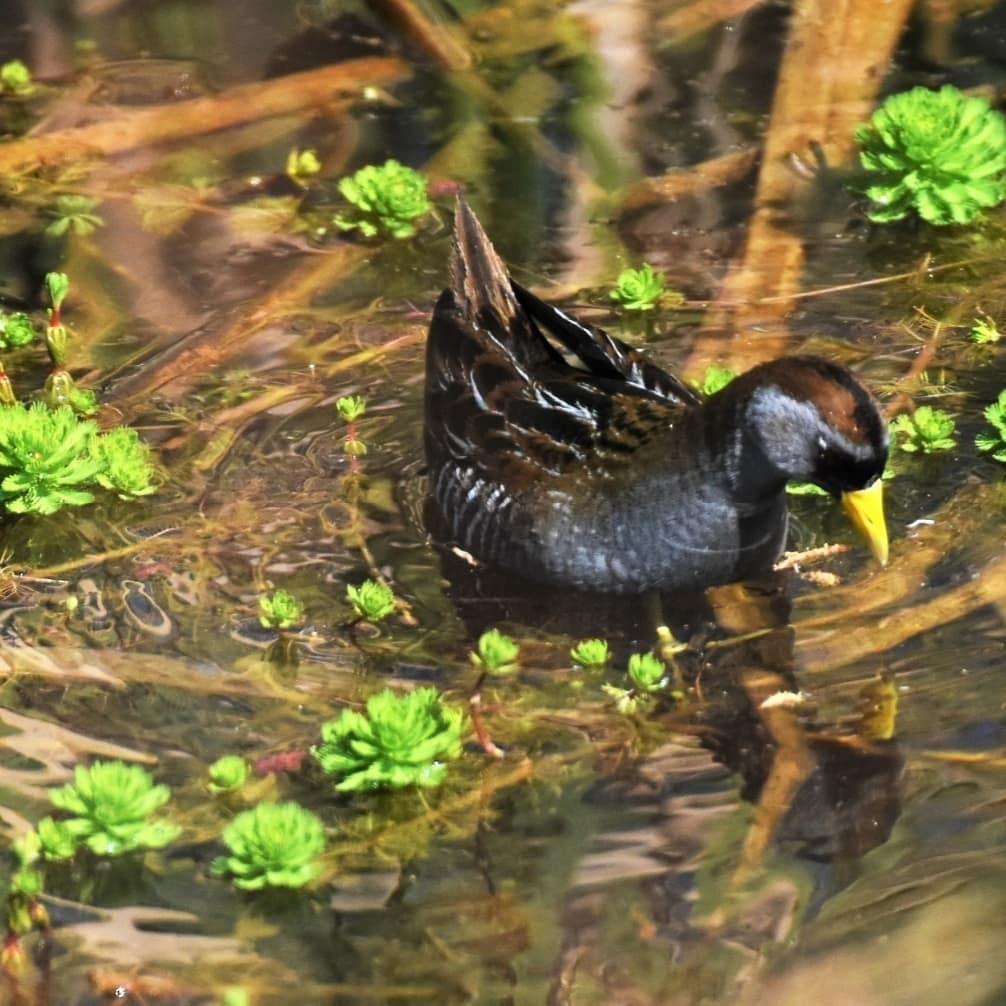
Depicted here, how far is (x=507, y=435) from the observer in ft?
15.4

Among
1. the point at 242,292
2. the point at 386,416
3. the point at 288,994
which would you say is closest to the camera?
the point at 288,994

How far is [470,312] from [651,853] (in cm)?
180

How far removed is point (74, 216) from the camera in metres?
6.29

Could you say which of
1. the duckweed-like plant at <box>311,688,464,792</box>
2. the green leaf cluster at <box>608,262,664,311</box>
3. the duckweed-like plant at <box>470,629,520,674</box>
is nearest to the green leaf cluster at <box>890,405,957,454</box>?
the green leaf cluster at <box>608,262,664,311</box>

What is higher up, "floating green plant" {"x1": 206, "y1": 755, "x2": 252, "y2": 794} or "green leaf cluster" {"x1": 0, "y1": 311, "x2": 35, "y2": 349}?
"floating green plant" {"x1": 206, "y1": 755, "x2": 252, "y2": 794}

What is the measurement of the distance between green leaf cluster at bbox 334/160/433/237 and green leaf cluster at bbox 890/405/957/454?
6.00ft

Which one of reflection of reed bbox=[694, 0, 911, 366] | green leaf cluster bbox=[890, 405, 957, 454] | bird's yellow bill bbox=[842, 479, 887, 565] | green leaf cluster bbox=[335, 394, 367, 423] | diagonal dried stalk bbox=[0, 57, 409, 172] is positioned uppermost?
bird's yellow bill bbox=[842, 479, 887, 565]

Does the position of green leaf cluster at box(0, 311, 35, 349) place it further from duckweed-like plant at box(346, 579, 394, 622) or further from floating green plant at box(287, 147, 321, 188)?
duckweed-like plant at box(346, 579, 394, 622)

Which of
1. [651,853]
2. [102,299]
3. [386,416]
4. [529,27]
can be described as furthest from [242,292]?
[651,853]

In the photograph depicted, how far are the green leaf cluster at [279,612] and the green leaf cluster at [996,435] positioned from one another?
5.92 feet

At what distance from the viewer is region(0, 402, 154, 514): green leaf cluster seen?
4695 mm

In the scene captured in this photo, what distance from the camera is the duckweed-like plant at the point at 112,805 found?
354cm

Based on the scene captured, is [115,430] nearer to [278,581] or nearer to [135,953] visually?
[278,581]

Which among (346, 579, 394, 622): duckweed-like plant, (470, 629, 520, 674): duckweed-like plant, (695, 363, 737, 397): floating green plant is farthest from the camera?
(695, 363, 737, 397): floating green plant
